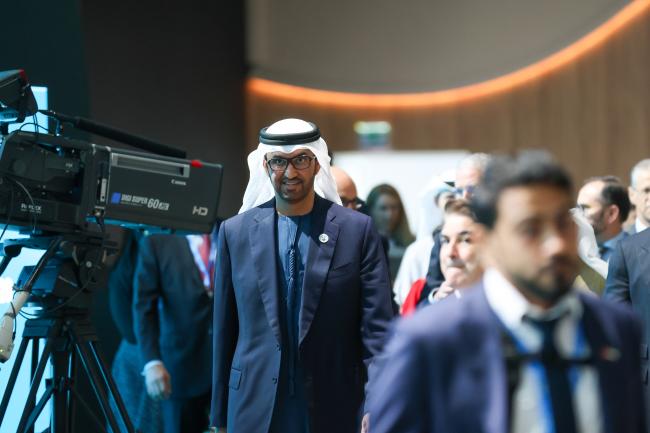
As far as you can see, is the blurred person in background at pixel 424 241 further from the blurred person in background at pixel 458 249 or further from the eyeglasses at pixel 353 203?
the blurred person in background at pixel 458 249

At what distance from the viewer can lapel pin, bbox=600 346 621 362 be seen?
1798mm

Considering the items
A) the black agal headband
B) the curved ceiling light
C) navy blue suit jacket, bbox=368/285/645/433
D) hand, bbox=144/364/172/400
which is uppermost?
the curved ceiling light

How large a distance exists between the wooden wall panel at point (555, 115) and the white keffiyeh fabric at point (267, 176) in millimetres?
4871

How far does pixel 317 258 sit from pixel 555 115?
6.82 meters

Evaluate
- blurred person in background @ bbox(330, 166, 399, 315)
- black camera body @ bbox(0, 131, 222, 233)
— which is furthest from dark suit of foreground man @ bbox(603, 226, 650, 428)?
black camera body @ bbox(0, 131, 222, 233)

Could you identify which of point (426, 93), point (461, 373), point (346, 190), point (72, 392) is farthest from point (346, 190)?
point (426, 93)

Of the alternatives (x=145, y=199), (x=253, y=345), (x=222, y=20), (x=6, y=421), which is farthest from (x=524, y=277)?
(x=222, y=20)

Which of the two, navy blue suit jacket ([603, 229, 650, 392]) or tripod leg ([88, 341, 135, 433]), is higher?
navy blue suit jacket ([603, 229, 650, 392])

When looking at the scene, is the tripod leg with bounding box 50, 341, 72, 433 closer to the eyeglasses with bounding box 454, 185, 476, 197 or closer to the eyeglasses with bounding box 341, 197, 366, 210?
the eyeglasses with bounding box 341, 197, 366, 210

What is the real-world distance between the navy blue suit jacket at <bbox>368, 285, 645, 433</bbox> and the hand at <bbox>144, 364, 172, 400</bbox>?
2940mm

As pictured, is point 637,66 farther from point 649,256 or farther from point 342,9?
point 649,256

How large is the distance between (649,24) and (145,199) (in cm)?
625

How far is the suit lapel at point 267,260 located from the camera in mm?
3244

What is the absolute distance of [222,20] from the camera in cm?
855
